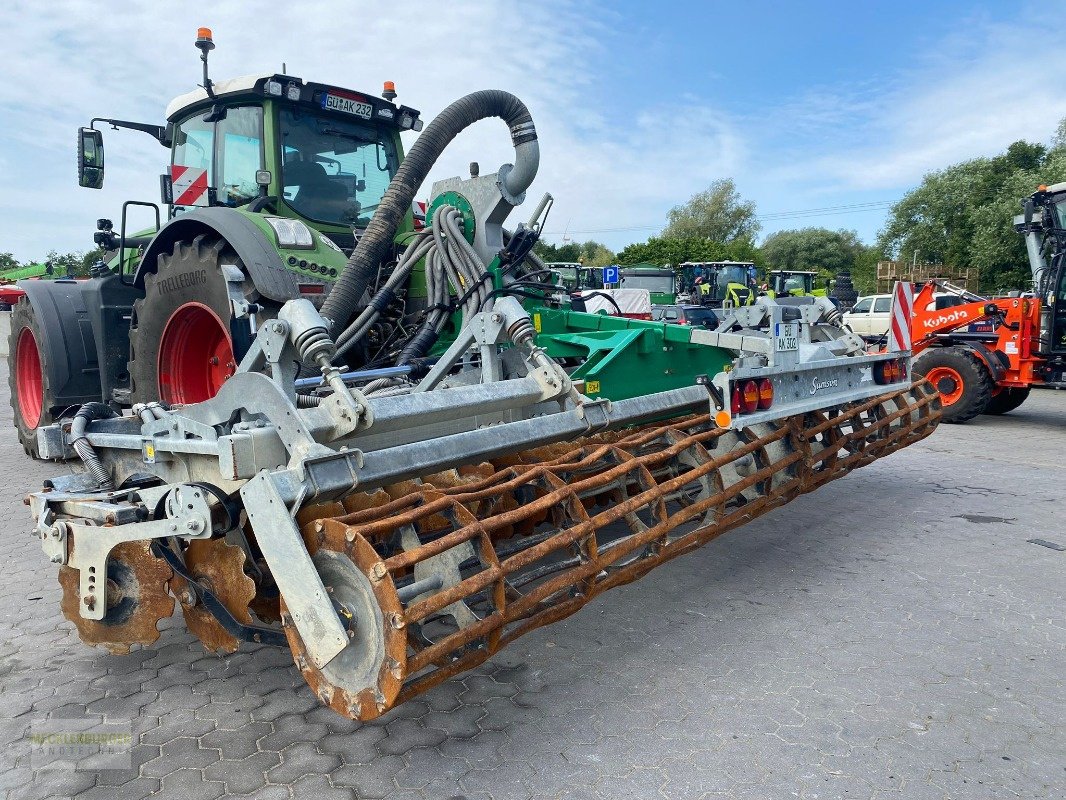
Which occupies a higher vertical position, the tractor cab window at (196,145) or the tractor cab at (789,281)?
the tractor cab at (789,281)

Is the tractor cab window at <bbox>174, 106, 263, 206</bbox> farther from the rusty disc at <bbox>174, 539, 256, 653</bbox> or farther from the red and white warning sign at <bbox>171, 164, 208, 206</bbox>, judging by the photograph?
the rusty disc at <bbox>174, 539, 256, 653</bbox>

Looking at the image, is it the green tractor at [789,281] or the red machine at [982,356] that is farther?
the green tractor at [789,281]

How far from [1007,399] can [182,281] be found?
30.5 feet

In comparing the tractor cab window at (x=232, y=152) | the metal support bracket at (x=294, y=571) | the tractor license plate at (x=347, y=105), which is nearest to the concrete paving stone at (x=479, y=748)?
the metal support bracket at (x=294, y=571)

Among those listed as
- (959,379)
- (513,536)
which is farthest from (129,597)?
(959,379)

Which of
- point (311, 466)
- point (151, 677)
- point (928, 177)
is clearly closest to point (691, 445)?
point (311, 466)

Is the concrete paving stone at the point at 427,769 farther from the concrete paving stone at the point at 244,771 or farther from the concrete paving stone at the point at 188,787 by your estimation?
the concrete paving stone at the point at 188,787

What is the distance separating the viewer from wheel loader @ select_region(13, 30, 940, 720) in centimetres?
220

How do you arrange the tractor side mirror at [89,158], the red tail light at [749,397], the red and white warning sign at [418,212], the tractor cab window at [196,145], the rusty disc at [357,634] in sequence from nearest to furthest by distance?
the rusty disc at [357,634] → the red tail light at [749,397] → the tractor cab window at [196,145] → the tractor side mirror at [89,158] → the red and white warning sign at [418,212]

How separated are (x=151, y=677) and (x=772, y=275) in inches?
909

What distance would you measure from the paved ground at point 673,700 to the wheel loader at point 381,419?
1.06 ft

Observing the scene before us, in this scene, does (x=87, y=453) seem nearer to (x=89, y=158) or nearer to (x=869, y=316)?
(x=89, y=158)

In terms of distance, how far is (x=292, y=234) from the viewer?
407 cm

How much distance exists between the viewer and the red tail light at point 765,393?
3.38 m
